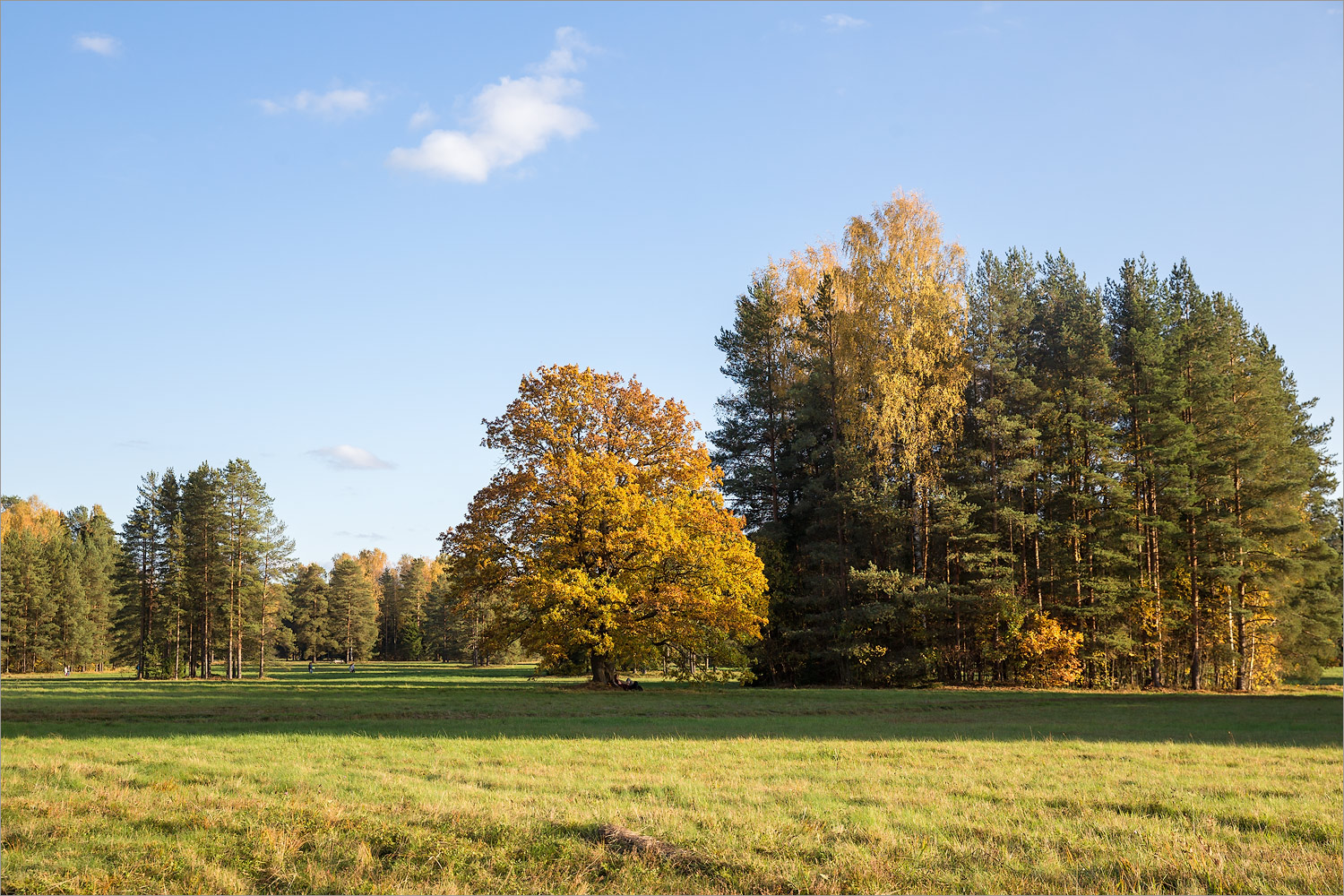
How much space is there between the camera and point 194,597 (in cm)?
6331

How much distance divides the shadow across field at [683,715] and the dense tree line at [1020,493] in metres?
5.76

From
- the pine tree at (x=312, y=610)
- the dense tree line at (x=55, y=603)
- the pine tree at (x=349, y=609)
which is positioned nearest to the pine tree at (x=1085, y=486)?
the dense tree line at (x=55, y=603)

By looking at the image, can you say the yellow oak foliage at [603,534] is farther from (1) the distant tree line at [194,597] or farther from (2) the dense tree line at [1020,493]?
(2) the dense tree line at [1020,493]

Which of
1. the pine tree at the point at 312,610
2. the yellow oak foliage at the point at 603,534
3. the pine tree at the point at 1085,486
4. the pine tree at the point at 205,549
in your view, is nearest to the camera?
the yellow oak foliage at the point at 603,534

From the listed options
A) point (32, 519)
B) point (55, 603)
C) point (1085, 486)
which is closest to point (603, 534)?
point (1085, 486)

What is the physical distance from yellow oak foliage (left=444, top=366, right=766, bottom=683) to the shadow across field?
2.63 meters

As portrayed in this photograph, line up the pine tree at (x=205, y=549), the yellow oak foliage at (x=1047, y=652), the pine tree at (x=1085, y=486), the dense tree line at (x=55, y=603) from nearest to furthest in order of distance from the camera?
the yellow oak foliage at (x=1047, y=652)
the pine tree at (x=1085, y=486)
the pine tree at (x=205, y=549)
the dense tree line at (x=55, y=603)

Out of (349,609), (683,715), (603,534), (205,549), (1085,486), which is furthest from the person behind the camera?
(349,609)

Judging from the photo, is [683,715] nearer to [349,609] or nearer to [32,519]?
[349,609]

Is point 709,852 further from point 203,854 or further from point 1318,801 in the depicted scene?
point 1318,801

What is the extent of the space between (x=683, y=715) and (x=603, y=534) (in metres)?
11.7

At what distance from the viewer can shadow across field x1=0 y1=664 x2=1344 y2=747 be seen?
20891 mm

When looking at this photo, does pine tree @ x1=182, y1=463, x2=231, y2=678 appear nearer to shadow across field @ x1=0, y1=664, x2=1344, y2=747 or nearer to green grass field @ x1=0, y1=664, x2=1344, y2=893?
shadow across field @ x1=0, y1=664, x2=1344, y2=747

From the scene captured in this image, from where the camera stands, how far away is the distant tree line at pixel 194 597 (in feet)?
206
